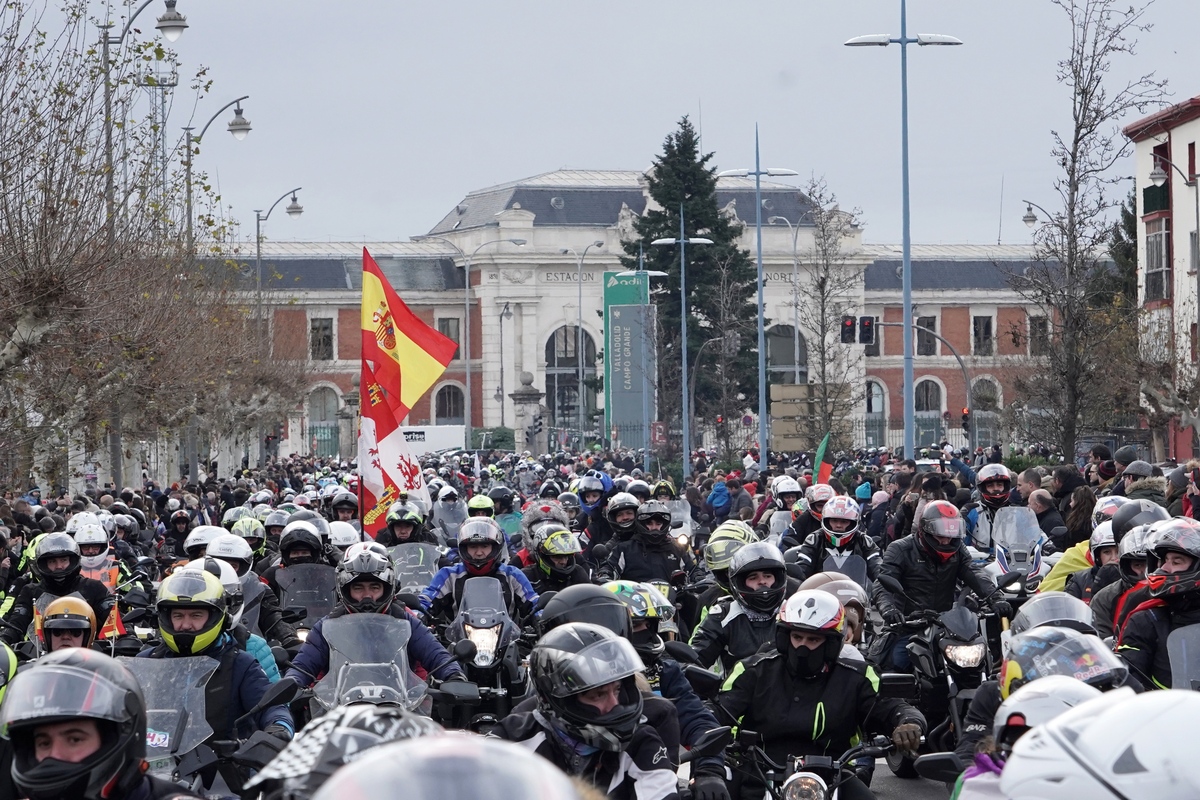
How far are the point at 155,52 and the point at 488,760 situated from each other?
1819 centimetres

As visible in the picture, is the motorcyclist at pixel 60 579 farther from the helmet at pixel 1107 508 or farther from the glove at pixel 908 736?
the glove at pixel 908 736

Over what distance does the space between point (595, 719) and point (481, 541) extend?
17.9ft

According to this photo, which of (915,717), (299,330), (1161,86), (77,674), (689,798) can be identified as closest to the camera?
(77,674)

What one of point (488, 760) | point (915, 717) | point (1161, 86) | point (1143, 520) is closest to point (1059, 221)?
point (1161, 86)

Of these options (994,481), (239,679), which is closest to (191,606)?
(239,679)

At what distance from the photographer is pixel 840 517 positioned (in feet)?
41.4

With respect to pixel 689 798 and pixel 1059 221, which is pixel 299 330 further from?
pixel 689 798

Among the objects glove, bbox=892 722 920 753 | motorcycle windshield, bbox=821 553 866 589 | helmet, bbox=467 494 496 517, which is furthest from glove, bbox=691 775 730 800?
helmet, bbox=467 494 496 517

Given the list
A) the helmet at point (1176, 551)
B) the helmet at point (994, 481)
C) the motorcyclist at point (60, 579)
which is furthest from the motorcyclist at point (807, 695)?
the helmet at point (994, 481)

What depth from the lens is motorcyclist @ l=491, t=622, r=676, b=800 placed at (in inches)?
→ 224

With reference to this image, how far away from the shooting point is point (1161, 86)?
24.3 meters

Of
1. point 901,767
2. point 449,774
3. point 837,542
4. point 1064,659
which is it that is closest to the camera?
point 449,774

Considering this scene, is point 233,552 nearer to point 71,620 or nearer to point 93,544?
point 71,620

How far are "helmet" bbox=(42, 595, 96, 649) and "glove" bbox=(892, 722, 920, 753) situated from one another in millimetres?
3846
